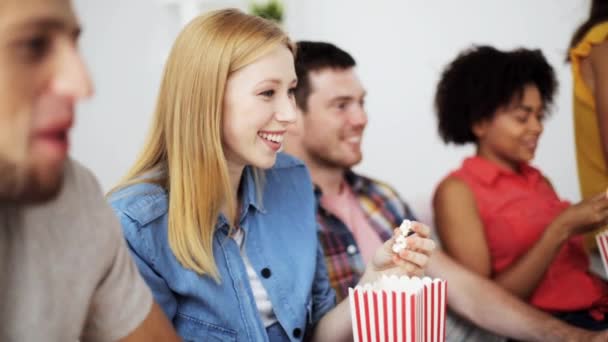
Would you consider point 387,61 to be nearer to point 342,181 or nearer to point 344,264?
point 342,181

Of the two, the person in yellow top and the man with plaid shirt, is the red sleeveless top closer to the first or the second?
the person in yellow top

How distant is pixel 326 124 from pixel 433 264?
52 centimetres

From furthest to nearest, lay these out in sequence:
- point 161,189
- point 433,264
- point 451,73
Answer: point 451,73, point 433,264, point 161,189

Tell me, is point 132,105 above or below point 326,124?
below

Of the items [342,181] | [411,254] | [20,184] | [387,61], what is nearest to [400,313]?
[411,254]

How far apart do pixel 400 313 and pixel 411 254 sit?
0.71ft

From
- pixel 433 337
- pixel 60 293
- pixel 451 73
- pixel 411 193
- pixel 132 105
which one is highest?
pixel 451 73

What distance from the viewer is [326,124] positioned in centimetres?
196

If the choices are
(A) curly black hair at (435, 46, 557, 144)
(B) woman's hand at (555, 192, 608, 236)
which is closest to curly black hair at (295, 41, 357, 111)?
(A) curly black hair at (435, 46, 557, 144)

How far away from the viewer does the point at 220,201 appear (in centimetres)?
127

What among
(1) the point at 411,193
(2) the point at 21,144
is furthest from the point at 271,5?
(2) the point at 21,144

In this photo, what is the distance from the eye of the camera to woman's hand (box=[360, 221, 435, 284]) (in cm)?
120

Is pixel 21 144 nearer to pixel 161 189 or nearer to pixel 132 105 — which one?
pixel 161 189

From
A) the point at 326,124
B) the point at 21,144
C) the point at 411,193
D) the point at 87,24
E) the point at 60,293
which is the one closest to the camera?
the point at 21,144
